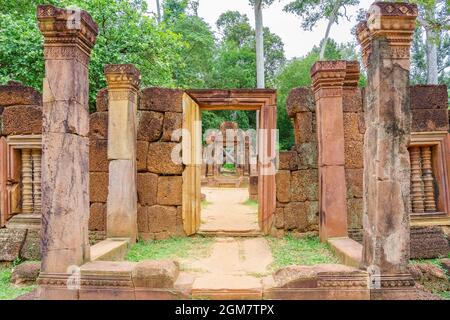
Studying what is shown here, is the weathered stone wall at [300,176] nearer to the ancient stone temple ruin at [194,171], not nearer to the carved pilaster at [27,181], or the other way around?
the ancient stone temple ruin at [194,171]

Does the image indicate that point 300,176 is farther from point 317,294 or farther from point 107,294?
point 107,294

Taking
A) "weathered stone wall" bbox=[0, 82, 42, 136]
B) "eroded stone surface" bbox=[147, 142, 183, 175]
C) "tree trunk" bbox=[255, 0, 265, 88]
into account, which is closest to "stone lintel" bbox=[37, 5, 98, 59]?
"weathered stone wall" bbox=[0, 82, 42, 136]

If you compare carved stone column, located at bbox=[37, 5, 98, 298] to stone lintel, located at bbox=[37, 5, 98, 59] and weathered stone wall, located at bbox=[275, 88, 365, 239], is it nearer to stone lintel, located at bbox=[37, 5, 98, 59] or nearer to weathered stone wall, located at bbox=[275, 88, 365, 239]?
stone lintel, located at bbox=[37, 5, 98, 59]

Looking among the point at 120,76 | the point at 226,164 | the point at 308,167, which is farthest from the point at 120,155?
the point at 226,164

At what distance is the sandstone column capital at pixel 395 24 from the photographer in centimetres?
388

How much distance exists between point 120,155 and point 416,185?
197 inches

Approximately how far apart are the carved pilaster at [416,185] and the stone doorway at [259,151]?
234 cm

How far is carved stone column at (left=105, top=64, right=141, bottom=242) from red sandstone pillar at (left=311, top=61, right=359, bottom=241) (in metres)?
3.09

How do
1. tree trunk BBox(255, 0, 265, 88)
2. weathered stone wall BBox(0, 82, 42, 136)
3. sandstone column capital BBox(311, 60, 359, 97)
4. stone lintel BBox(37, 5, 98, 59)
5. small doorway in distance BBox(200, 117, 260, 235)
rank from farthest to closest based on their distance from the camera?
tree trunk BBox(255, 0, 265, 88)
small doorway in distance BBox(200, 117, 260, 235)
weathered stone wall BBox(0, 82, 42, 136)
sandstone column capital BBox(311, 60, 359, 97)
stone lintel BBox(37, 5, 98, 59)

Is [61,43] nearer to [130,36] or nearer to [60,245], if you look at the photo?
[60,245]

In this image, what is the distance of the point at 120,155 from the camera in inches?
244

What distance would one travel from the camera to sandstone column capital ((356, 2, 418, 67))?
3883 millimetres
